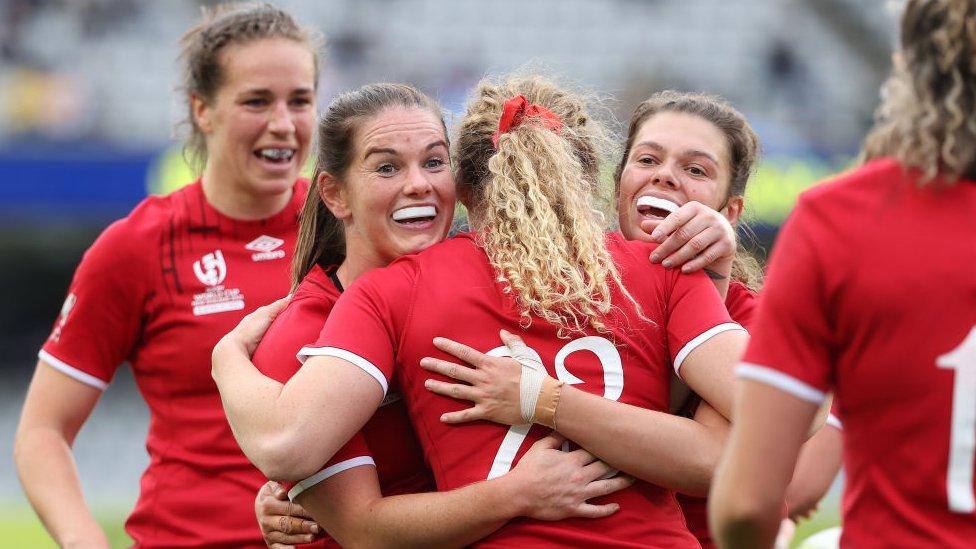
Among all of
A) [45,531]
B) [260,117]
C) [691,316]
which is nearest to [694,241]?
[691,316]

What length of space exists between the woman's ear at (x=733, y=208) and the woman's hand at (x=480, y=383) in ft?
3.42

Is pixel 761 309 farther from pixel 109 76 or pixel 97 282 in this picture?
pixel 109 76

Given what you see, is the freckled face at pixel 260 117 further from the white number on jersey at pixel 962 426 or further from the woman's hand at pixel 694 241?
the white number on jersey at pixel 962 426

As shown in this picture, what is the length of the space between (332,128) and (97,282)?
1.06m

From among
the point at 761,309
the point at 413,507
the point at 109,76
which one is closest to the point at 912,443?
the point at 761,309

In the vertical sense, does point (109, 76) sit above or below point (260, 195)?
above

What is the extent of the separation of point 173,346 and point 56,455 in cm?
45

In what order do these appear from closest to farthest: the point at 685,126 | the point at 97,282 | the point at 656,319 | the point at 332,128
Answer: the point at 656,319, the point at 332,128, the point at 685,126, the point at 97,282

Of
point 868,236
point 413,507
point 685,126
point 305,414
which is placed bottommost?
point 413,507

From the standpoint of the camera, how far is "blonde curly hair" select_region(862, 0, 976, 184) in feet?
6.09

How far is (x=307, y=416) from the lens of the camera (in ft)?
7.93

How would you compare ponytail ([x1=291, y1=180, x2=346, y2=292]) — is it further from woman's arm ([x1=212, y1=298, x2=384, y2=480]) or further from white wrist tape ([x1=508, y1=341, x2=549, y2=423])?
white wrist tape ([x1=508, y1=341, x2=549, y2=423])

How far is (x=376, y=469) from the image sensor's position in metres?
2.74

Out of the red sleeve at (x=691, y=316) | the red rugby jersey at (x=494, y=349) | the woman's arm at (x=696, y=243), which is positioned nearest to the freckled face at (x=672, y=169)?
the woman's arm at (x=696, y=243)
